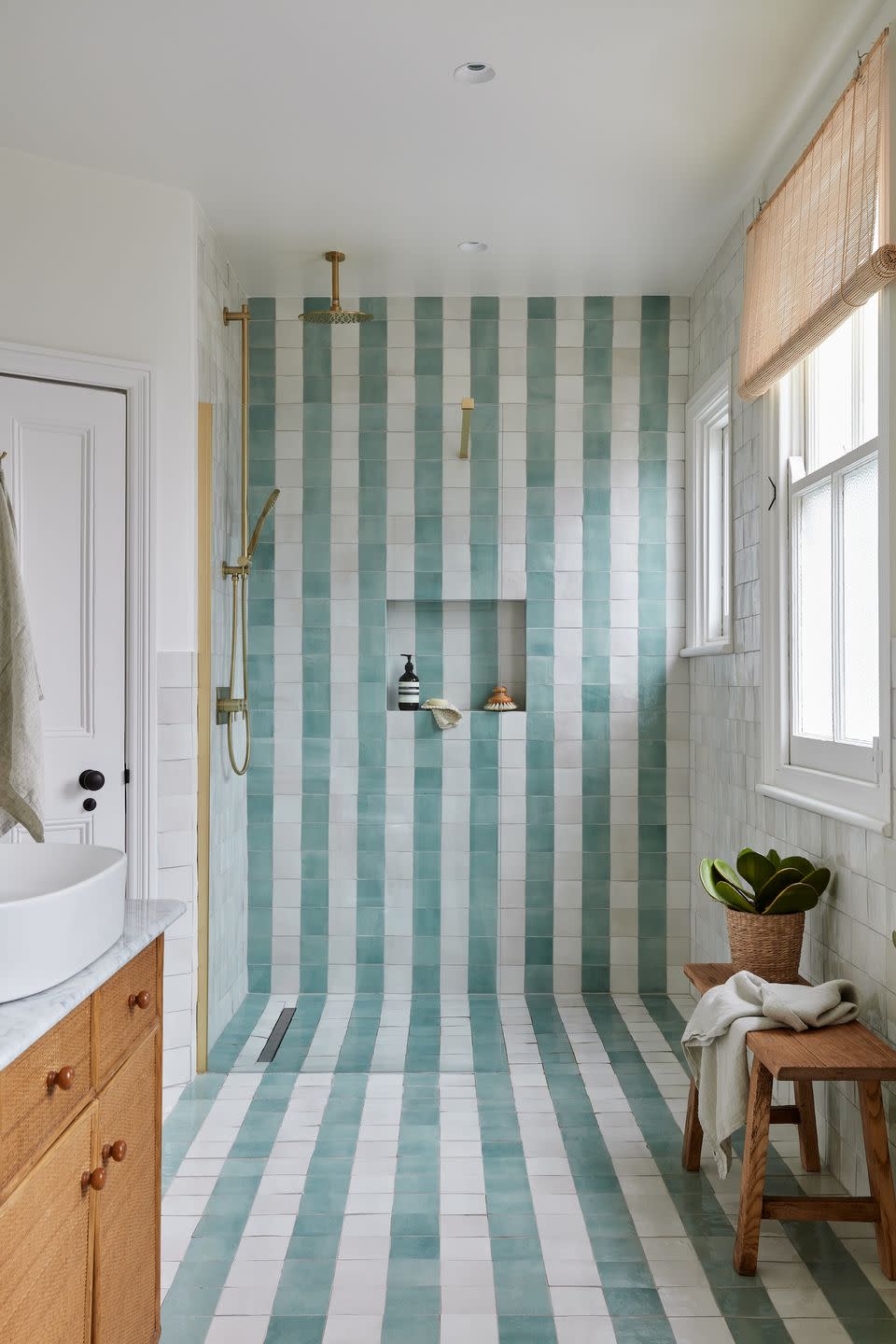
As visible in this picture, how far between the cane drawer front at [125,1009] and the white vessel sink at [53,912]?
91mm

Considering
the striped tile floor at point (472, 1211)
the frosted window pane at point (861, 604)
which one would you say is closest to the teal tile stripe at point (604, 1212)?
the striped tile floor at point (472, 1211)

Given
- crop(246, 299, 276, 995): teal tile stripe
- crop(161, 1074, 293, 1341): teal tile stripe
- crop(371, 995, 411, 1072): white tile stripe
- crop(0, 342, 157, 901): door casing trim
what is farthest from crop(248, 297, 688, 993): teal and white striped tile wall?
crop(161, 1074, 293, 1341): teal tile stripe

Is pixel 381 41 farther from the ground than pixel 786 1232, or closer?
farther from the ground

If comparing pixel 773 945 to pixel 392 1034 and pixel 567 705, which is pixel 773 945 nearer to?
pixel 392 1034

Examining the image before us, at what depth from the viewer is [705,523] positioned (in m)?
4.16

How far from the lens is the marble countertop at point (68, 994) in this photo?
1.24 meters

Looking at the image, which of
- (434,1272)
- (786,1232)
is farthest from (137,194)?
(786,1232)

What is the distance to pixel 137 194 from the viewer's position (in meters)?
3.28

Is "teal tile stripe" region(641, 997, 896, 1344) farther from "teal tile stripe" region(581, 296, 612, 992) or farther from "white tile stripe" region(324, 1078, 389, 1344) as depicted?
"teal tile stripe" region(581, 296, 612, 992)

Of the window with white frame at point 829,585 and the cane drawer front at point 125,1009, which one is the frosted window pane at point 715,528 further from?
the cane drawer front at point 125,1009

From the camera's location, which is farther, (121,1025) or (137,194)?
(137,194)

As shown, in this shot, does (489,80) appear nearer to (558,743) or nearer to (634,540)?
(634,540)

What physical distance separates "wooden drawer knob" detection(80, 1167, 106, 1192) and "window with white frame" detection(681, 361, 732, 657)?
2.91 m

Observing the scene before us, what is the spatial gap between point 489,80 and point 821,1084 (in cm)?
269
